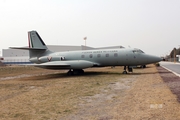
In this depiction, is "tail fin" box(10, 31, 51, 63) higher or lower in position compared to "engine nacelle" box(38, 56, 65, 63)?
higher

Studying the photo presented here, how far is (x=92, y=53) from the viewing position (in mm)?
23719

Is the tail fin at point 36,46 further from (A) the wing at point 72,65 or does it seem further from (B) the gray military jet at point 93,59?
(A) the wing at point 72,65

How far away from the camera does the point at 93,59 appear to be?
77.1 feet

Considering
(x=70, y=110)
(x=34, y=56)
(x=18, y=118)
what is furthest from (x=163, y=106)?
(x=34, y=56)

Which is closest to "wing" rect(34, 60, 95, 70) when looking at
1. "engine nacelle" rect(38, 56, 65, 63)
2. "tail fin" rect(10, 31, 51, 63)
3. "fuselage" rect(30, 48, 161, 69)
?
"fuselage" rect(30, 48, 161, 69)

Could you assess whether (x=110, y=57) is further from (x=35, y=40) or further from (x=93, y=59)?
(x=35, y=40)

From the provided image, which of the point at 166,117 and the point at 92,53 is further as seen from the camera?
the point at 92,53

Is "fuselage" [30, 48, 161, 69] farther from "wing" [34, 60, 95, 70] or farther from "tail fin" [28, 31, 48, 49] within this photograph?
"tail fin" [28, 31, 48, 49]

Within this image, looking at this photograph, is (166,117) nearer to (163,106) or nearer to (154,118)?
(154,118)

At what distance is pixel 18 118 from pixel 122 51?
1721 centimetres

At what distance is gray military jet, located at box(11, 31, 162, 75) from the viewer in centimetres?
2192

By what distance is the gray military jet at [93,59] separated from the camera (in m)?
21.9

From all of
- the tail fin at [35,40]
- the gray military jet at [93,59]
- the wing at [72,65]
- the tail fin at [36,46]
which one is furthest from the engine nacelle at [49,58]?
the wing at [72,65]

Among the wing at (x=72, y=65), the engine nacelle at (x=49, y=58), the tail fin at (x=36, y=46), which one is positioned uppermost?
the tail fin at (x=36, y=46)
